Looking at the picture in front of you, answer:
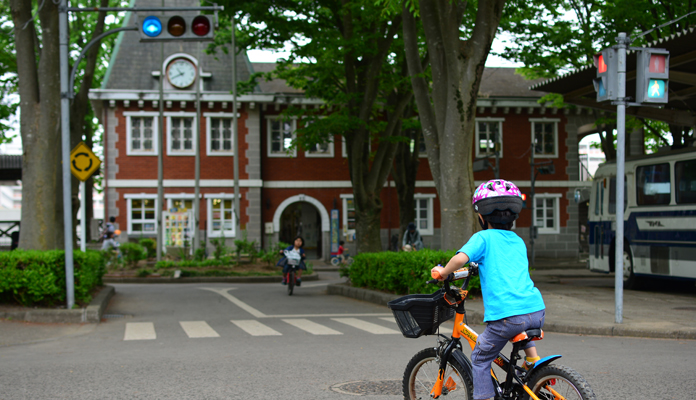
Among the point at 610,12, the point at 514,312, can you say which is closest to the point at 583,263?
the point at 610,12

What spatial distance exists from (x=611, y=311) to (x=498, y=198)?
888 cm

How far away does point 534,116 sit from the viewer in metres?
36.9

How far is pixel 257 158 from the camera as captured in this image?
1337 inches

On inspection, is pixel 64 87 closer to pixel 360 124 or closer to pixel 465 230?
pixel 465 230

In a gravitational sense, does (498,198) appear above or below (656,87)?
below

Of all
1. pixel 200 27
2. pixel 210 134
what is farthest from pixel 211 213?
pixel 200 27

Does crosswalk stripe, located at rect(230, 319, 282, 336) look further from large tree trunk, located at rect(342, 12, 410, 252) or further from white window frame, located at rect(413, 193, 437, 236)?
white window frame, located at rect(413, 193, 437, 236)

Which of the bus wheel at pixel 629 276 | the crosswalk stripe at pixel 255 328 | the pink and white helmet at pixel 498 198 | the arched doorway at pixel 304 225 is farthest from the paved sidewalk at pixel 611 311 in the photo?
the arched doorway at pixel 304 225

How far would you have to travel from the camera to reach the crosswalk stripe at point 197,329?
10.3 meters

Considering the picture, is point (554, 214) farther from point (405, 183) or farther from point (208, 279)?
point (208, 279)

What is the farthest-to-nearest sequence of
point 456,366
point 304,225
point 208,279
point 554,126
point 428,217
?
point 304,225, point 554,126, point 428,217, point 208,279, point 456,366

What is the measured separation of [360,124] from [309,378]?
14.0 m

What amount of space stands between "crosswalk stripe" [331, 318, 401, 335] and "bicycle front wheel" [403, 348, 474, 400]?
18.1 ft

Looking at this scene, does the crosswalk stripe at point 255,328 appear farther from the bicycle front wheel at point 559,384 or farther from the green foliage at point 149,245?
the green foliage at point 149,245
